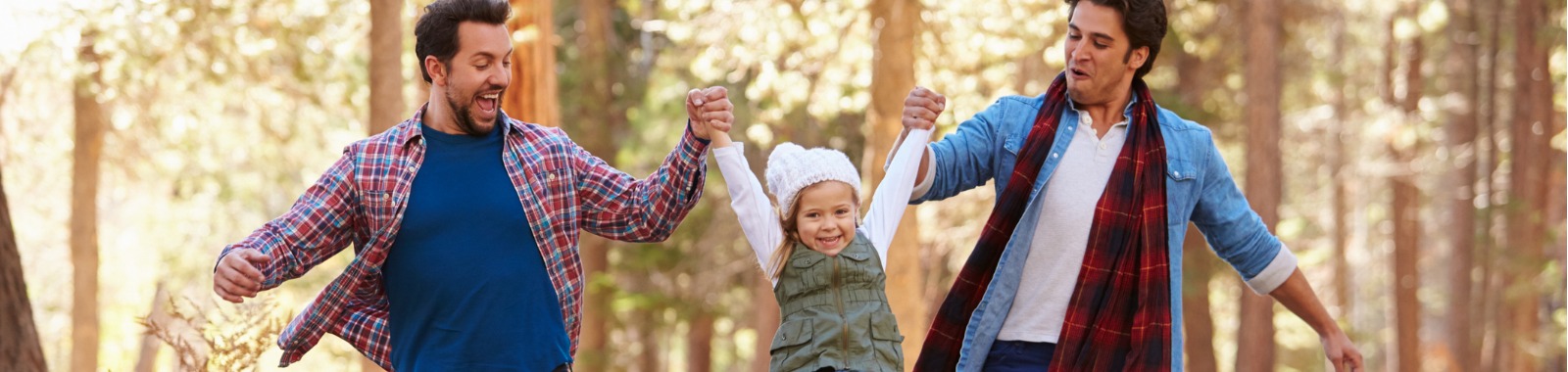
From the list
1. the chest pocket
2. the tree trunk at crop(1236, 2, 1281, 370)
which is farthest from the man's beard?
the tree trunk at crop(1236, 2, 1281, 370)

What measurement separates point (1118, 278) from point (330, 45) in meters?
9.20

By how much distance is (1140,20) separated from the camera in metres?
4.24

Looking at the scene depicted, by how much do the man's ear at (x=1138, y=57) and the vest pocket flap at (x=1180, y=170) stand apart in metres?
0.29

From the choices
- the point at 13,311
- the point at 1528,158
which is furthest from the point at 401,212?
the point at 1528,158

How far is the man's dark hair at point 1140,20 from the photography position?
4242 mm

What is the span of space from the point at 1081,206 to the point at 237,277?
2153 millimetres

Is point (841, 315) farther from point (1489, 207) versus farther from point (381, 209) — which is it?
point (1489, 207)

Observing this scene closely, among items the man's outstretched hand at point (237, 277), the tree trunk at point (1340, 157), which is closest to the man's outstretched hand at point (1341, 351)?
the man's outstretched hand at point (237, 277)

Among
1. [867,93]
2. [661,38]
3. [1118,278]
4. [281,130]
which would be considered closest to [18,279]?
[1118,278]

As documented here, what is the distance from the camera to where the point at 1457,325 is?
71.5ft

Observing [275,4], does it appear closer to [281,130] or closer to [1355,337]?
[281,130]

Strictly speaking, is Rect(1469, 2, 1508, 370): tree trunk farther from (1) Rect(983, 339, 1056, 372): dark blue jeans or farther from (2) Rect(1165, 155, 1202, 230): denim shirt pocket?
(1) Rect(983, 339, 1056, 372): dark blue jeans

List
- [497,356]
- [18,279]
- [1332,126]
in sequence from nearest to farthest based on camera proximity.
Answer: [497,356] → [18,279] → [1332,126]

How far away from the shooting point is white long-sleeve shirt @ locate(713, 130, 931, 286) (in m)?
4.03
